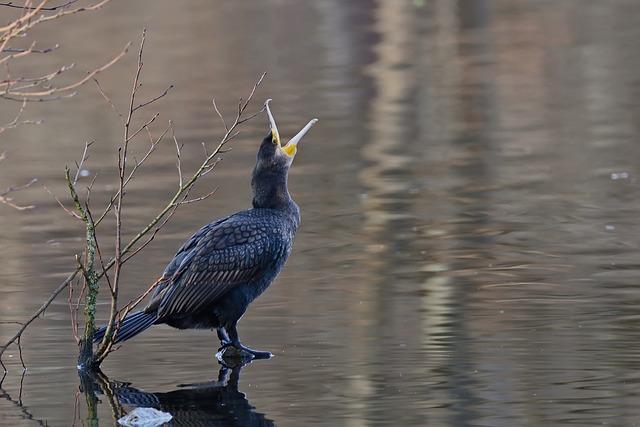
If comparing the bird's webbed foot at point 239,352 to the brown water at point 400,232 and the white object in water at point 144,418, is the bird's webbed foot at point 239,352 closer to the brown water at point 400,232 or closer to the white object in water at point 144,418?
the brown water at point 400,232

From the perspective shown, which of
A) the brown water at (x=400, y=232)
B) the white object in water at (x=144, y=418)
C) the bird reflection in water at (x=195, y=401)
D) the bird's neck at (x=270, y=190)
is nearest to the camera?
the white object in water at (x=144, y=418)

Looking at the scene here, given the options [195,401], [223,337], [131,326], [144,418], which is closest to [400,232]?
[223,337]

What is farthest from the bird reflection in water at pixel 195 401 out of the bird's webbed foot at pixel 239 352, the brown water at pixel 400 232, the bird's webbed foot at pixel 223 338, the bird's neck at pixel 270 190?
the bird's neck at pixel 270 190

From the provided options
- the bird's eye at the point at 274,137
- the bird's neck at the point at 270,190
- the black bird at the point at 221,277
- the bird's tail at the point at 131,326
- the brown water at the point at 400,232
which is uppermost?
the bird's eye at the point at 274,137

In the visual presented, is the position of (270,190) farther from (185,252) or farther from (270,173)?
(185,252)

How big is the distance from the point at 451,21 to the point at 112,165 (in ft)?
48.7

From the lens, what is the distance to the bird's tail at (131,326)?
888 centimetres

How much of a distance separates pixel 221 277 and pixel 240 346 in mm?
413

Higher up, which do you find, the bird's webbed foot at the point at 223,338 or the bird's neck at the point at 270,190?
the bird's neck at the point at 270,190

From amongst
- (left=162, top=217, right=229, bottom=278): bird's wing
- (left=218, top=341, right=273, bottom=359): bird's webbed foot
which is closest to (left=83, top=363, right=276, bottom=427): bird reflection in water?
(left=218, top=341, right=273, bottom=359): bird's webbed foot

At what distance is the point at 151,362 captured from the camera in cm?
888

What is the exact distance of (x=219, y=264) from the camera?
9000mm

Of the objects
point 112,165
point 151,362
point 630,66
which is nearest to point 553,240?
point 151,362

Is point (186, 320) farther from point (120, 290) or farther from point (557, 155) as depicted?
point (557, 155)
